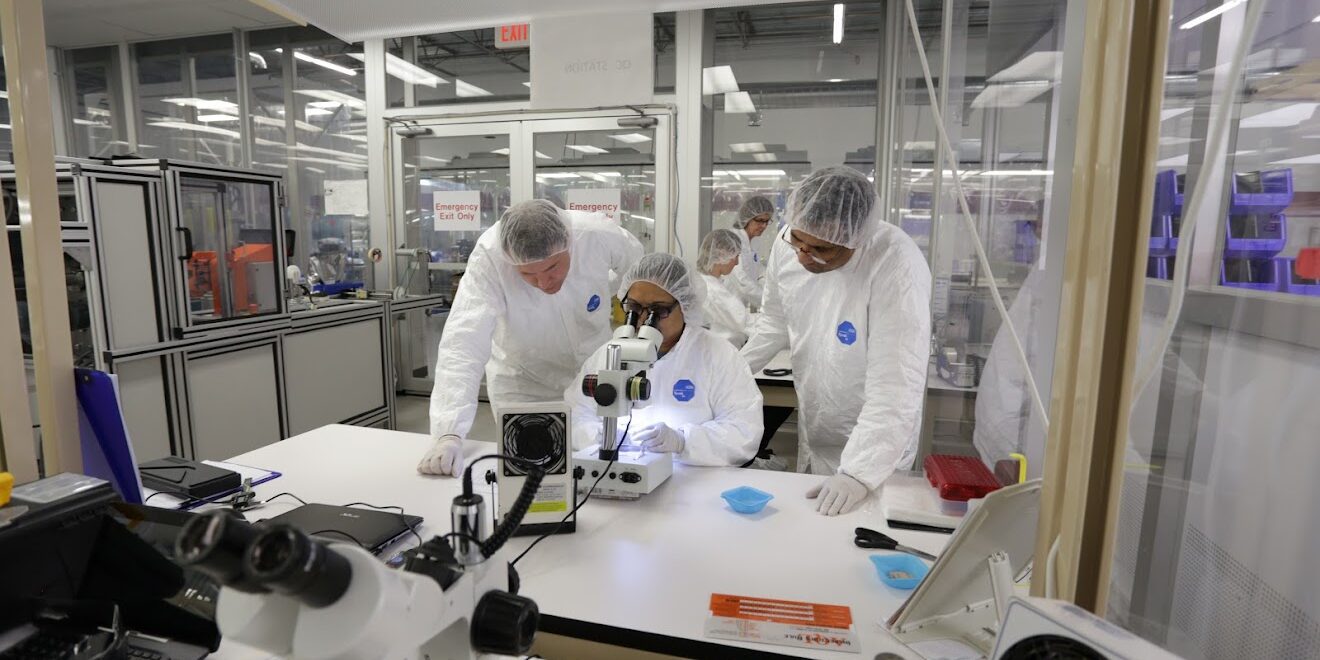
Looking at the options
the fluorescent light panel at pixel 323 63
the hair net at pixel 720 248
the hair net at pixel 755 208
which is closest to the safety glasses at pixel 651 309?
the hair net at pixel 720 248

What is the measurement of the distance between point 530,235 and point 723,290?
6.73 ft

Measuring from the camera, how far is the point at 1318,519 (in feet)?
2.60

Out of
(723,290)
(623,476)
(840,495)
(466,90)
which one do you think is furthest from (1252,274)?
(466,90)

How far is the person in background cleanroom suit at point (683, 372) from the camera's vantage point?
1889mm

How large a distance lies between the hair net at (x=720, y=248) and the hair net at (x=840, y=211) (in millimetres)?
2176

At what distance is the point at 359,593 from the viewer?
492 mm

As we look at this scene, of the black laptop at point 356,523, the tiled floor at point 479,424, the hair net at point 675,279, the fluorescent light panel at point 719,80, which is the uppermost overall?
the fluorescent light panel at point 719,80

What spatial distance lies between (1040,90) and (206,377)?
3.83 m

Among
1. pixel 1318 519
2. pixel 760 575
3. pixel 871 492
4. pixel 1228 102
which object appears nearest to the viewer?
pixel 1228 102

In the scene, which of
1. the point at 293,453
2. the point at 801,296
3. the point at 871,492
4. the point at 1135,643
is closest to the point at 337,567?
the point at 1135,643

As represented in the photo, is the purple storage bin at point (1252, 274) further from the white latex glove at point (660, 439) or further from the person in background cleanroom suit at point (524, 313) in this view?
the person in background cleanroom suit at point (524, 313)

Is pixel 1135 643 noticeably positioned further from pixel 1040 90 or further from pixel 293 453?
pixel 293 453

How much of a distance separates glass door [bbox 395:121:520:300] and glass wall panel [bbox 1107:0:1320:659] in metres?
4.36

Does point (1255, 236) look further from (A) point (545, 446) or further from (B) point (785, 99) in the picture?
(B) point (785, 99)
